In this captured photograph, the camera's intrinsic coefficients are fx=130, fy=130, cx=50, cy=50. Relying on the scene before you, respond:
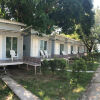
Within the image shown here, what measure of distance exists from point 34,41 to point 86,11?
7486 mm

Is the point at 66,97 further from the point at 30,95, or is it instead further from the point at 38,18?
the point at 38,18

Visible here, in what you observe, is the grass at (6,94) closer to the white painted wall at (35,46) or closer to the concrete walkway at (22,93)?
the concrete walkway at (22,93)

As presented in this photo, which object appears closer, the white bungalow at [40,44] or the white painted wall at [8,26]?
the white painted wall at [8,26]

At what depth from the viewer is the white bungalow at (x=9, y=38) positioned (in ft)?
34.1

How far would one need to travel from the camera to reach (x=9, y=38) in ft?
35.9

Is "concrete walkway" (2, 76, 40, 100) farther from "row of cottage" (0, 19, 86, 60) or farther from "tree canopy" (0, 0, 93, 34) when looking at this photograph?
"tree canopy" (0, 0, 93, 34)

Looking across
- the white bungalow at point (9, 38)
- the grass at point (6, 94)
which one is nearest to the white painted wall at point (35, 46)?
the white bungalow at point (9, 38)

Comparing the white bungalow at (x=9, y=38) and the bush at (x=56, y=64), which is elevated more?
the white bungalow at (x=9, y=38)

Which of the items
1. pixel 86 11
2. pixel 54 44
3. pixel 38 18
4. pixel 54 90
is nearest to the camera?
pixel 54 90

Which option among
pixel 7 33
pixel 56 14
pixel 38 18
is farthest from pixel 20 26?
pixel 56 14

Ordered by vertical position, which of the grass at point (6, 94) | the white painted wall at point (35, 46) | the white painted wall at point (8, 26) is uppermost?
the white painted wall at point (8, 26)

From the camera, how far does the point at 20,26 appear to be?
11.8 meters

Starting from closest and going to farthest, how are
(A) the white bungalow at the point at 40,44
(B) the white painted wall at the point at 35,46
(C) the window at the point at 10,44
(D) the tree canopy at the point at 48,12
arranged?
(D) the tree canopy at the point at 48,12
(C) the window at the point at 10,44
(A) the white bungalow at the point at 40,44
(B) the white painted wall at the point at 35,46

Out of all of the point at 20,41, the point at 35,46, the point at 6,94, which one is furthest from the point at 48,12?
the point at 6,94
